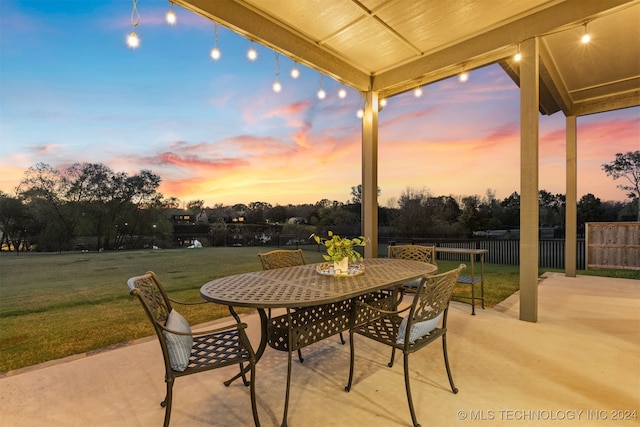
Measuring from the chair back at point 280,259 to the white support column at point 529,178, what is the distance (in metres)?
2.54

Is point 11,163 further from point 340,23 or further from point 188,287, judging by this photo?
point 340,23

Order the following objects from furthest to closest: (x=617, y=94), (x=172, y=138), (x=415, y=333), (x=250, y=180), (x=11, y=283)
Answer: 1. (x=617, y=94)
2. (x=250, y=180)
3. (x=172, y=138)
4. (x=11, y=283)
5. (x=415, y=333)

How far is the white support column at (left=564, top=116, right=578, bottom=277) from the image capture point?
556 centimetres

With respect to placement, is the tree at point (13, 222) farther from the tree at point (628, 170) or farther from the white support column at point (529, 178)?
the tree at point (628, 170)

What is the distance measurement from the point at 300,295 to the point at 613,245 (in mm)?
7857

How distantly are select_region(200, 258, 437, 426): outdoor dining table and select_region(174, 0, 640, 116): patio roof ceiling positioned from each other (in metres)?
2.45

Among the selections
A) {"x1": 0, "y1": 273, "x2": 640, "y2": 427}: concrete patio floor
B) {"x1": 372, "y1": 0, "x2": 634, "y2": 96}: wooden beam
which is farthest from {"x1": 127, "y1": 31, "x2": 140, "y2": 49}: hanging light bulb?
{"x1": 372, "y1": 0, "x2": 634, "y2": 96}: wooden beam

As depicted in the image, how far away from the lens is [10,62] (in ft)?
8.73

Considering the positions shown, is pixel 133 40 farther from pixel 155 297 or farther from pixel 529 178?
pixel 529 178

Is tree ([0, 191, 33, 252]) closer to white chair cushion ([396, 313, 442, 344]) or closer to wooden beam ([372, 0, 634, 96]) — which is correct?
white chair cushion ([396, 313, 442, 344])

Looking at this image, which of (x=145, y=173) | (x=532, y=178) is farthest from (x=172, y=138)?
(x=532, y=178)

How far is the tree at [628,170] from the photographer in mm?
6477

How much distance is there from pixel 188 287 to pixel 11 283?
190cm

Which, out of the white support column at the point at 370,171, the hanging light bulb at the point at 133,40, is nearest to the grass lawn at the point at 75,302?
the white support column at the point at 370,171
